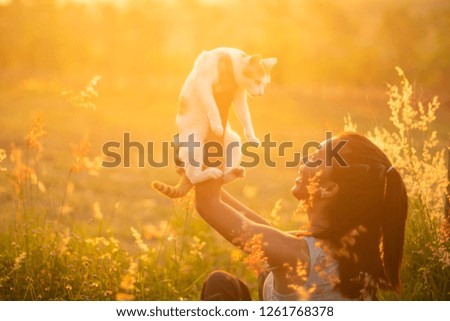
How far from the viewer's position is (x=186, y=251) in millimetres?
2775

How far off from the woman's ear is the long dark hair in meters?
0.01

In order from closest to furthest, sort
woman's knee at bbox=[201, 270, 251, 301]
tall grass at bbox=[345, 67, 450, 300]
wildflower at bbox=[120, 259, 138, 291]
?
woman's knee at bbox=[201, 270, 251, 301], wildflower at bbox=[120, 259, 138, 291], tall grass at bbox=[345, 67, 450, 300]

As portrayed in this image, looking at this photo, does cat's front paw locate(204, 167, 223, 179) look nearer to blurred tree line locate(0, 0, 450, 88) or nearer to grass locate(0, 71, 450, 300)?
grass locate(0, 71, 450, 300)

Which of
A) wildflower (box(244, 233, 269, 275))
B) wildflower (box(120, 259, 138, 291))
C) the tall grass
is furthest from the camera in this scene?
the tall grass

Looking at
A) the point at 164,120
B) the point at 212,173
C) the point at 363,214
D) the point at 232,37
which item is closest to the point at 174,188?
the point at 212,173

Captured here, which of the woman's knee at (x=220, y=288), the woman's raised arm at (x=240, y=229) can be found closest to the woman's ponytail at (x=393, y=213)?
the woman's raised arm at (x=240, y=229)

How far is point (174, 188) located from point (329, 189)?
46cm

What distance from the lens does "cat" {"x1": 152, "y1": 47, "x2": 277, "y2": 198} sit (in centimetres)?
187

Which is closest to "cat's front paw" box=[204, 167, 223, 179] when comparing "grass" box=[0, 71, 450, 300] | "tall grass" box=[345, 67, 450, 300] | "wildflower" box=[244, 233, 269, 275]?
"wildflower" box=[244, 233, 269, 275]

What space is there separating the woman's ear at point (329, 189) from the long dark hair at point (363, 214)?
1 centimetres
